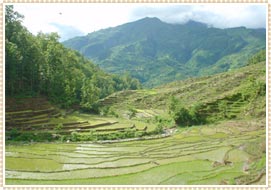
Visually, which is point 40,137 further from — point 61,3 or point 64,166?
point 61,3

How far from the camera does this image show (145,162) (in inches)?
584

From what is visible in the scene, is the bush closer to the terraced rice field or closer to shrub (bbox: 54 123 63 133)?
the terraced rice field

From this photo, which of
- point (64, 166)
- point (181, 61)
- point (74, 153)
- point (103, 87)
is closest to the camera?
point (64, 166)

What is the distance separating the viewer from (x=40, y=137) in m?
18.6

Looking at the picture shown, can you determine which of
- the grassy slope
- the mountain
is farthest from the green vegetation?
the mountain

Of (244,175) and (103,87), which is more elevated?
(103,87)

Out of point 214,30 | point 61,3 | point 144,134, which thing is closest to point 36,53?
point 144,134

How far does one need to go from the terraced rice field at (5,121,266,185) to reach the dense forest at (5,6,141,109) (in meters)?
6.75

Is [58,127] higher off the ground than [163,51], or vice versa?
[163,51]

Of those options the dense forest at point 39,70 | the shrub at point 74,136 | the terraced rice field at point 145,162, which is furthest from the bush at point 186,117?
the shrub at point 74,136

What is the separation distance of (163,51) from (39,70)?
16602 cm

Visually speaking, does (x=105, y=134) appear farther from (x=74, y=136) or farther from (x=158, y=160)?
(x=158, y=160)

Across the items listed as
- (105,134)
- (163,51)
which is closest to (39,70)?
(105,134)

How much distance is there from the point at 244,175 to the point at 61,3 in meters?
8.51
